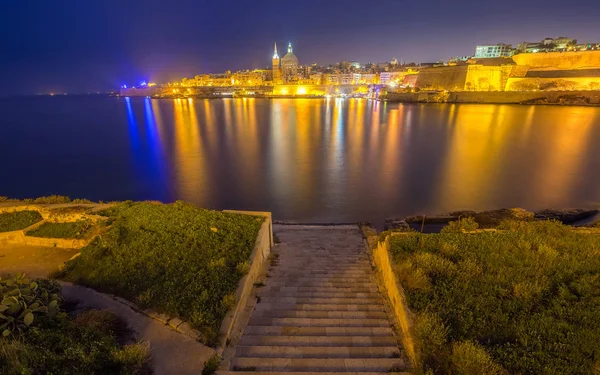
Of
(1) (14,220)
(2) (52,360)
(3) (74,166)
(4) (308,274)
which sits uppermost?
(2) (52,360)

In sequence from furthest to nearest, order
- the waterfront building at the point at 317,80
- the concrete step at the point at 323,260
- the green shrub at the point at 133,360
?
the waterfront building at the point at 317,80
the concrete step at the point at 323,260
the green shrub at the point at 133,360

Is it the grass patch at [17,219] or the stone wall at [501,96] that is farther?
the stone wall at [501,96]

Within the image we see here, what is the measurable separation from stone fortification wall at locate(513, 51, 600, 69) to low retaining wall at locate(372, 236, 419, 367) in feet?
326

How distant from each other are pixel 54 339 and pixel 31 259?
15.6ft

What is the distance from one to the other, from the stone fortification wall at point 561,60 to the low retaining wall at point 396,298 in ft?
326

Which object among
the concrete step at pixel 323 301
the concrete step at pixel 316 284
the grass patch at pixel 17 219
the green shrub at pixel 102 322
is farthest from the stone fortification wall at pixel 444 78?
the green shrub at pixel 102 322

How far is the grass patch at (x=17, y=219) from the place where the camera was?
367 inches

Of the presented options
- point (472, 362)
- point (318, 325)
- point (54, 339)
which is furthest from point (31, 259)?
point (472, 362)

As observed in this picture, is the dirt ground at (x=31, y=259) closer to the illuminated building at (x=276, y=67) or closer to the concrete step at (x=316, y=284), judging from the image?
the concrete step at (x=316, y=284)

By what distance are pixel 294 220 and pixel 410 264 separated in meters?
11.1

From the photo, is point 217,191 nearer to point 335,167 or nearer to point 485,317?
point 335,167

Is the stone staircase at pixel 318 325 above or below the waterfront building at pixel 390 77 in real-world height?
below

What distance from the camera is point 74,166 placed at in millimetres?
29766

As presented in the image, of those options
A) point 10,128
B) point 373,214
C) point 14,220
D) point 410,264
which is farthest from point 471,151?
point 10,128
